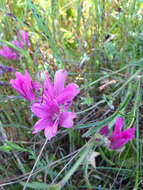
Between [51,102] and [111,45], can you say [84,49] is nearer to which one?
[111,45]

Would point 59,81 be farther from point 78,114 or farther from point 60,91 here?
point 78,114

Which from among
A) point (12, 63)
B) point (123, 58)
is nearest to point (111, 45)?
point (123, 58)

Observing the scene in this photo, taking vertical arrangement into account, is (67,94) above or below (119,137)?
above

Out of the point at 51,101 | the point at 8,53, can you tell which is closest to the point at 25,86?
the point at 51,101

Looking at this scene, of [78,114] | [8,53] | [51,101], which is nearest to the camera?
[51,101]

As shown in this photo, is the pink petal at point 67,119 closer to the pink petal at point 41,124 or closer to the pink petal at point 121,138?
the pink petal at point 41,124

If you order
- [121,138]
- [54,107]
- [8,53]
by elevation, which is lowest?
[121,138]

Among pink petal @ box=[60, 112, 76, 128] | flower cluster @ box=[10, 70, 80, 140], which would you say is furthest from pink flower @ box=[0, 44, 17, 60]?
pink petal @ box=[60, 112, 76, 128]

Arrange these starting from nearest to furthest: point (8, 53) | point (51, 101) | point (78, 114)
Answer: point (51, 101)
point (78, 114)
point (8, 53)
